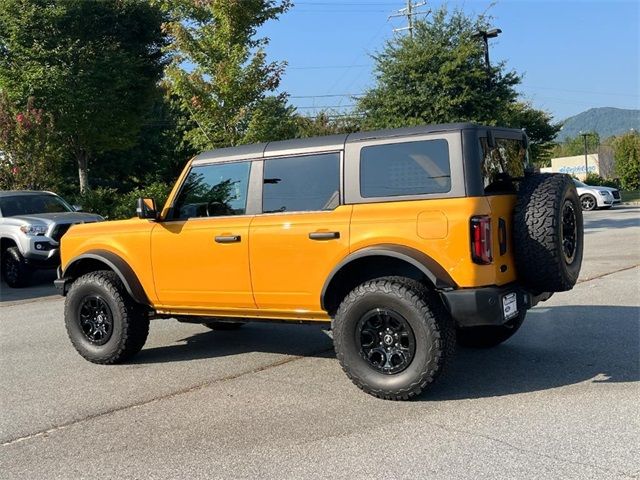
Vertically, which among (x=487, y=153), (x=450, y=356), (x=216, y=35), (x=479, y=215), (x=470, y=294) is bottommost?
(x=450, y=356)

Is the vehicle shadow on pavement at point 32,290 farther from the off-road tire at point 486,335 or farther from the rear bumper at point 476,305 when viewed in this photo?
the rear bumper at point 476,305

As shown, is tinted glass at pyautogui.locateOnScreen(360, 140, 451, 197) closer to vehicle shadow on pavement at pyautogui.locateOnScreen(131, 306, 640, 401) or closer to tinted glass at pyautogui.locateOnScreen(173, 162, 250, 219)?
tinted glass at pyautogui.locateOnScreen(173, 162, 250, 219)

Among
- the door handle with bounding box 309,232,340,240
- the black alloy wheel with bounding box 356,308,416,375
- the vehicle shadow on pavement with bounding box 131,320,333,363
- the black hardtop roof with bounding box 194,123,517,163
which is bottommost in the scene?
the vehicle shadow on pavement with bounding box 131,320,333,363

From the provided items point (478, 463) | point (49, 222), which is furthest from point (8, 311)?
point (478, 463)

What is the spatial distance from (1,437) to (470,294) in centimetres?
332

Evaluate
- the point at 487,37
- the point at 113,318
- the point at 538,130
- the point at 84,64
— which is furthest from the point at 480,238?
the point at 538,130

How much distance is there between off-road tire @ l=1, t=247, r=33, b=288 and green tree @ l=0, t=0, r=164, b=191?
6751 mm

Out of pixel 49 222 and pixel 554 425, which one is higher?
pixel 49 222

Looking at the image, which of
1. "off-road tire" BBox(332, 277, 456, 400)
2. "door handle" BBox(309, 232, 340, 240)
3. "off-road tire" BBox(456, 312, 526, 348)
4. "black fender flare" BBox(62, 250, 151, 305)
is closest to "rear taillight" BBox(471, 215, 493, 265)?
"off-road tire" BBox(332, 277, 456, 400)

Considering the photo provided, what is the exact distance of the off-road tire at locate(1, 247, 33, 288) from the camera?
12188 millimetres

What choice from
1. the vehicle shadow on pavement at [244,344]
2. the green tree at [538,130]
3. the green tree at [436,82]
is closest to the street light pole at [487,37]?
the green tree at [436,82]

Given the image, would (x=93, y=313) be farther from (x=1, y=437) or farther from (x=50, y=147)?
(x=50, y=147)

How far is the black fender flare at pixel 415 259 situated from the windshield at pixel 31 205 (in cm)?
1039

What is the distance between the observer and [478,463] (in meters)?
3.60
